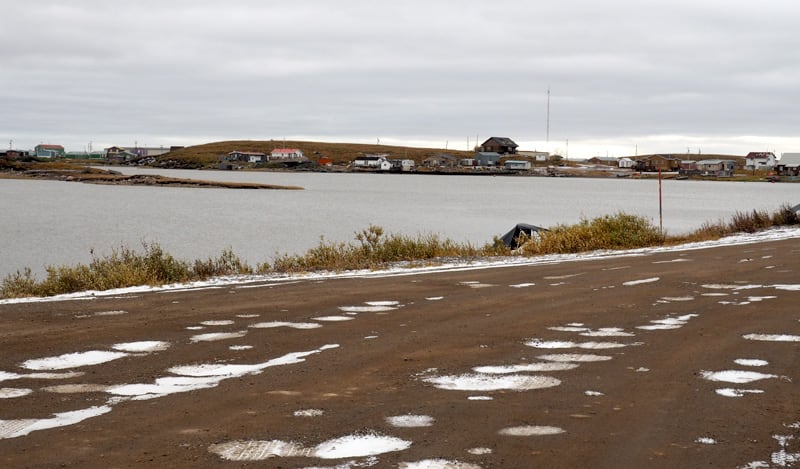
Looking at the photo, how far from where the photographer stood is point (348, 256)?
61.3ft

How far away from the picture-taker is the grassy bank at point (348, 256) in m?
14.4

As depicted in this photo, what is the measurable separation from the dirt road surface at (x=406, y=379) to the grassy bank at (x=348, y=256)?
2256mm

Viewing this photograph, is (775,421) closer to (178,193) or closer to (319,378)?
(319,378)

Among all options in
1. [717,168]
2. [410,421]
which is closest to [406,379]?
[410,421]

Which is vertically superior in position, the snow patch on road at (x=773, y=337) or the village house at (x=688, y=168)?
the village house at (x=688, y=168)

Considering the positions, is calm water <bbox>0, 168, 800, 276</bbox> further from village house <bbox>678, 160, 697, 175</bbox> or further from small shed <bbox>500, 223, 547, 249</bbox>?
village house <bbox>678, 160, 697, 175</bbox>

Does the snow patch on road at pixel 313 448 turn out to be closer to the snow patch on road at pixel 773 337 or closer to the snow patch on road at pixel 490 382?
the snow patch on road at pixel 490 382

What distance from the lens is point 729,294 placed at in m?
12.3

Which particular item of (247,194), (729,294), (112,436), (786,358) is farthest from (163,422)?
(247,194)

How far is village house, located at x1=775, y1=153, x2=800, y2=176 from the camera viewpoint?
162875mm

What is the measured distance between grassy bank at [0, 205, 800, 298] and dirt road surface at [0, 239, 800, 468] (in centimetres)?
226

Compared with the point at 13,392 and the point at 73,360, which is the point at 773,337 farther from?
the point at 13,392

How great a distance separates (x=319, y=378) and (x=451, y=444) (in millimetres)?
2060

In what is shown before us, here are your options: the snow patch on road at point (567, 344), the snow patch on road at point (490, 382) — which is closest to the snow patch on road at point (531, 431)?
the snow patch on road at point (490, 382)
